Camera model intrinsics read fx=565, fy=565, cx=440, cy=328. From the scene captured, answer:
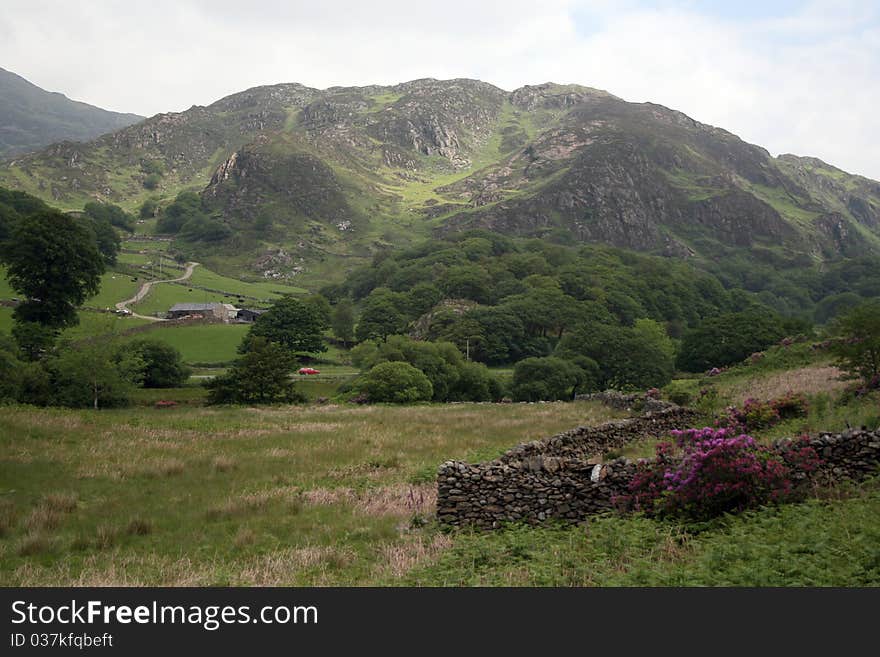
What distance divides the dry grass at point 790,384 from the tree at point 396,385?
2921 cm

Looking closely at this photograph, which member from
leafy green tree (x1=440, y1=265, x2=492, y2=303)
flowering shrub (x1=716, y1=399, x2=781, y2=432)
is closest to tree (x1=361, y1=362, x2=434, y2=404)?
flowering shrub (x1=716, y1=399, x2=781, y2=432)

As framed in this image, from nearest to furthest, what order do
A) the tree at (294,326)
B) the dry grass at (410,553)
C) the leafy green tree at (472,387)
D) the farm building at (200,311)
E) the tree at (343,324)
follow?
1. the dry grass at (410,553)
2. the leafy green tree at (472,387)
3. the tree at (294,326)
4. the farm building at (200,311)
5. the tree at (343,324)

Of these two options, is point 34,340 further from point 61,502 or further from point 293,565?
point 293,565

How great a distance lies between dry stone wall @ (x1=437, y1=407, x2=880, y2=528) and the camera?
464 inches

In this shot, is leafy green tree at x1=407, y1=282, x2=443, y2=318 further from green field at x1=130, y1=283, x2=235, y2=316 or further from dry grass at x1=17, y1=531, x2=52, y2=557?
dry grass at x1=17, y1=531, x2=52, y2=557

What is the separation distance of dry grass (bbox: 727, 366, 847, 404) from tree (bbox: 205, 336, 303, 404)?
3779cm

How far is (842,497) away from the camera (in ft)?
34.7

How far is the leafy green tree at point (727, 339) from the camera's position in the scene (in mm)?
85812

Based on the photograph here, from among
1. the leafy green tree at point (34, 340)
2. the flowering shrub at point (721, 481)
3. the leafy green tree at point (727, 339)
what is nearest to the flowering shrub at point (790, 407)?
the flowering shrub at point (721, 481)

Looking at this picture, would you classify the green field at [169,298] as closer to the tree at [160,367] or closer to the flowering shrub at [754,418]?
the tree at [160,367]

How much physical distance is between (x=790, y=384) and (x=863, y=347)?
6.65 metres

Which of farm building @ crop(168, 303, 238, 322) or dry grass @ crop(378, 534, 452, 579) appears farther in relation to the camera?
farm building @ crop(168, 303, 238, 322)

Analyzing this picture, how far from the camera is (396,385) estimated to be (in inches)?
2200
